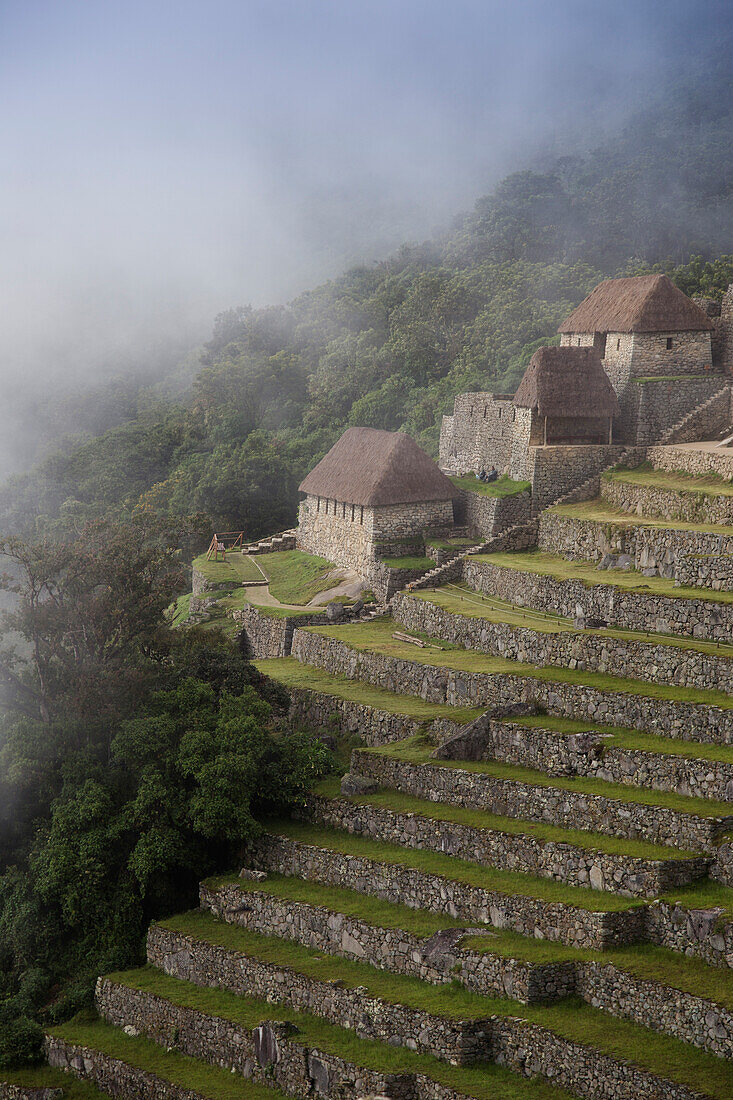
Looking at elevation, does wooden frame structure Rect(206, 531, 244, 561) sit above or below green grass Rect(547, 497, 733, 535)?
below

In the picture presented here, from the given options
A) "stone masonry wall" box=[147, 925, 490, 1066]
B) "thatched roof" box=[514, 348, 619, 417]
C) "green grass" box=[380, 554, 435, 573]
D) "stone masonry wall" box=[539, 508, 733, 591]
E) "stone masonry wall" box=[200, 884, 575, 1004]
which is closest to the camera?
"stone masonry wall" box=[147, 925, 490, 1066]

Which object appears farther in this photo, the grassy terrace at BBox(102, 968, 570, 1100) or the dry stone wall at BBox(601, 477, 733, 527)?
the dry stone wall at BBox(601, 477, 733, 527)

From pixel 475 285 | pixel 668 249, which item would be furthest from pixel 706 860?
pixel 668 249

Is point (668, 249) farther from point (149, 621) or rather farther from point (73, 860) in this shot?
point (73, 860)

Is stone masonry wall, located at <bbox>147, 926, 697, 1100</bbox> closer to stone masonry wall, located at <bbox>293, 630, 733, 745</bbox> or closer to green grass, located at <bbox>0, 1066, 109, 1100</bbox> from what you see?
green grass, located at <bbox>0, 1066, 109, 1100</bbox>

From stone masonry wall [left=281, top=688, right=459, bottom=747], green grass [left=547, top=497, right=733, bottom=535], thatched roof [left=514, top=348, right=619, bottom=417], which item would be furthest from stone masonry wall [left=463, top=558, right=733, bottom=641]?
thatched roof [left=514, top=348, right=619, bottom=417]

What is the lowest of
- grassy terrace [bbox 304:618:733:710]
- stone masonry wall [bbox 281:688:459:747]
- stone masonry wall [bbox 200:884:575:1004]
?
stone masonry wall [bbox 200:884:575:1004]

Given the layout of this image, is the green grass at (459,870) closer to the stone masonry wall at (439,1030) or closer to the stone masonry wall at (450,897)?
the stone masonry wall at (450,897)
